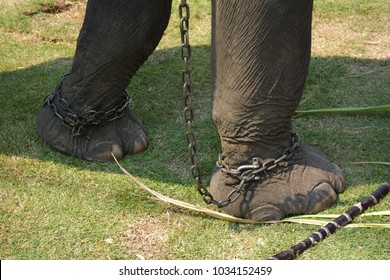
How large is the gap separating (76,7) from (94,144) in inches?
74.2

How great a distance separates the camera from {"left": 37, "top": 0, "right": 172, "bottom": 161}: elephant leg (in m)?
3.12

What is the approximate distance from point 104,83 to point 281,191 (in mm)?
901

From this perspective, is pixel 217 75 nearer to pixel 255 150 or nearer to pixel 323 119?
pixel 255 150

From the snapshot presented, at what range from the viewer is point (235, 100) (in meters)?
2.71

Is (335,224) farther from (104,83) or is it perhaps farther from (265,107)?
(104,83)

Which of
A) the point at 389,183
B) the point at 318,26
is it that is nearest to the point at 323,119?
the point at 389,183

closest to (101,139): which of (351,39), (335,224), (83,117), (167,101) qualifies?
(83,117)

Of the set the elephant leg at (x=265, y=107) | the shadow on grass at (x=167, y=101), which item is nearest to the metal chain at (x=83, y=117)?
the shadow on grass at (x=167, y=101)

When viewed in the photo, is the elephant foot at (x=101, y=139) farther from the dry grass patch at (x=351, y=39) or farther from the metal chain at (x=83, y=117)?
the dry grass patch at (x=351, y=39)

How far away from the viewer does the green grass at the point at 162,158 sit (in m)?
2.67

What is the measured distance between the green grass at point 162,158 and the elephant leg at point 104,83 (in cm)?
8

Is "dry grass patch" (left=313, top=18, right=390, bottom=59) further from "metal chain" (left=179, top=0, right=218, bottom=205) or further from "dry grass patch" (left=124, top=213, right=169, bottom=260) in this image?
"dry grass patch" (left=124, top=213, right=169, bottom=260)

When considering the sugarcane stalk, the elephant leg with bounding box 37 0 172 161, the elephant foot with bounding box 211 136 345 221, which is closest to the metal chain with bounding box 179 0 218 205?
the elephant foot with bounding box 211 136 345 221

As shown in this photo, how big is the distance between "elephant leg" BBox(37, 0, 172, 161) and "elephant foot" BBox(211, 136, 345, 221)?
591 millimetres
